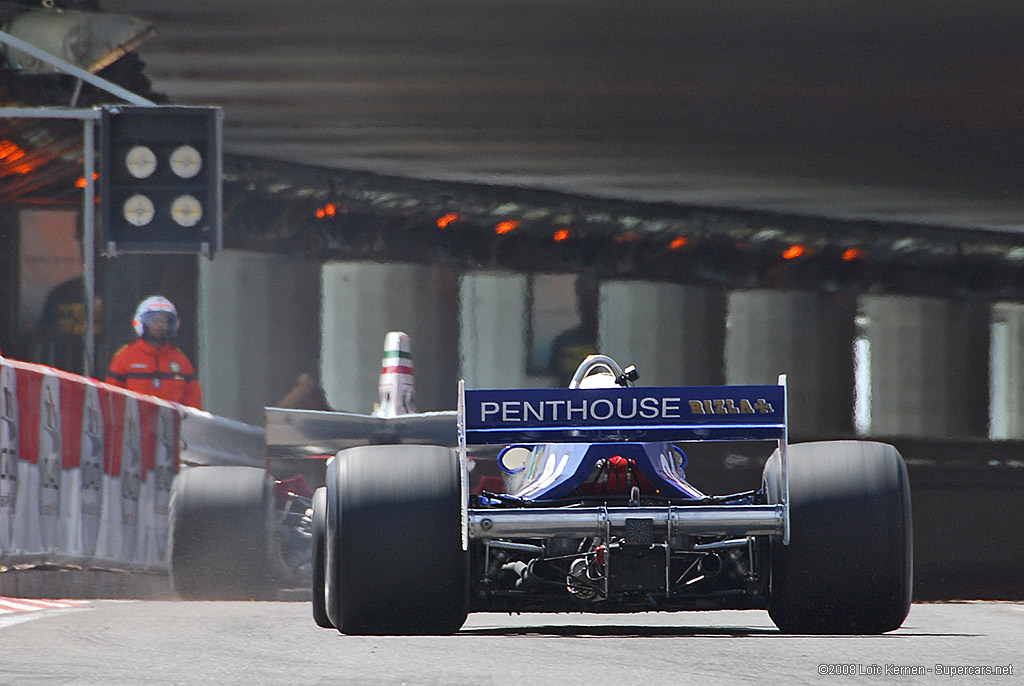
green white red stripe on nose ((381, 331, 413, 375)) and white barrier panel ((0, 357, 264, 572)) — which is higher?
green white red stripe on nose ((381, 331, 413, 375))

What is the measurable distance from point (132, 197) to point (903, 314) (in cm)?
817

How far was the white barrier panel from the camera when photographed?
10.4 metres

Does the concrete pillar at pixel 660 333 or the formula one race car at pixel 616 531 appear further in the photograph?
the concrete pillar at pixel 660 333

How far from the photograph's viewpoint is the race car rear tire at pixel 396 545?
7043mm

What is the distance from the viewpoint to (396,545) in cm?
705

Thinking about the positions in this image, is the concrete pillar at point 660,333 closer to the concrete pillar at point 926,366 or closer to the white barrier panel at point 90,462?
the concrete pillar at point 926,366

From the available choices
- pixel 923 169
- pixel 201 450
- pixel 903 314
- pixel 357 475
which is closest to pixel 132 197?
pixel 201 450

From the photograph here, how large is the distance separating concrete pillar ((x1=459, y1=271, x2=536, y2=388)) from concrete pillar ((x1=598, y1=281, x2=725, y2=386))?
0.82 meters

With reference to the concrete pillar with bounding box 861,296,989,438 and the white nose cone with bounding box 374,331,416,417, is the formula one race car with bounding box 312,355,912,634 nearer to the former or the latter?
the white nose cone with bounding box 374,331,416,417

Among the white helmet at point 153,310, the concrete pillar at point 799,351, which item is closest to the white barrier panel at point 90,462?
the white helmet at point 153,310

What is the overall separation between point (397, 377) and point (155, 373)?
1726mm

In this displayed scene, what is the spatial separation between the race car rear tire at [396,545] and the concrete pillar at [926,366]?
11.0m

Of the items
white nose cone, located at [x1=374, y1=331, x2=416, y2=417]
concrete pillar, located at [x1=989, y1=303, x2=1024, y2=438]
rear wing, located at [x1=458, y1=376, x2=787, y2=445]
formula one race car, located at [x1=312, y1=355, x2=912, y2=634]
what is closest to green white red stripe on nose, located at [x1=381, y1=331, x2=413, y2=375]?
white nose cone, located at [x1=374, y1=331, x2=416, y2=417]

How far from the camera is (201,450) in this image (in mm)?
13055
